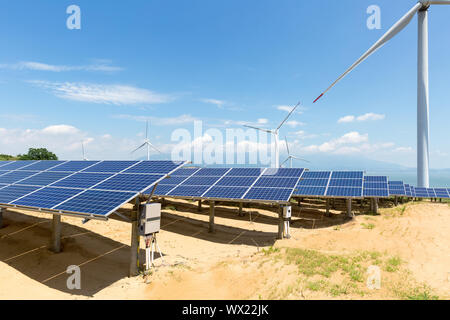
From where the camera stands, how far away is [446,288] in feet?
37.7

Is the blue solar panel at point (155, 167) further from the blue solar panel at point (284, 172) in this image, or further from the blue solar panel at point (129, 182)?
the blue solar panel at point (284, 172)

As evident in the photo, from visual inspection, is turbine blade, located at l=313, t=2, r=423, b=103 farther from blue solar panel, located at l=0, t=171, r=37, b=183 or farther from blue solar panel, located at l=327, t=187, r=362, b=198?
blue solar panel, located at l=0, t=171, r=37, b=183

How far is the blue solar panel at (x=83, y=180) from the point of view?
1628cm

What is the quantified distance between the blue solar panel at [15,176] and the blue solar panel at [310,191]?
27.1m

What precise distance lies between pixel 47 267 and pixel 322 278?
15.3 metres

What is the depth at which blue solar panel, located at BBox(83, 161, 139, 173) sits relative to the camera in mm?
18747

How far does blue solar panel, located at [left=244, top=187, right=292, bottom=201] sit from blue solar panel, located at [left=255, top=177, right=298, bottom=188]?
1044 millimetres

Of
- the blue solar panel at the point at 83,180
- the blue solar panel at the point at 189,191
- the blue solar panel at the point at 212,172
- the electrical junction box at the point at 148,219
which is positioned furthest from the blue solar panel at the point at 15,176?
the blue solar panel at the point at 212,172

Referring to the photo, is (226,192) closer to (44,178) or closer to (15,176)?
(44,178)

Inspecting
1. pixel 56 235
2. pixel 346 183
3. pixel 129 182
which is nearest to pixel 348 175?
pixel 346 183
